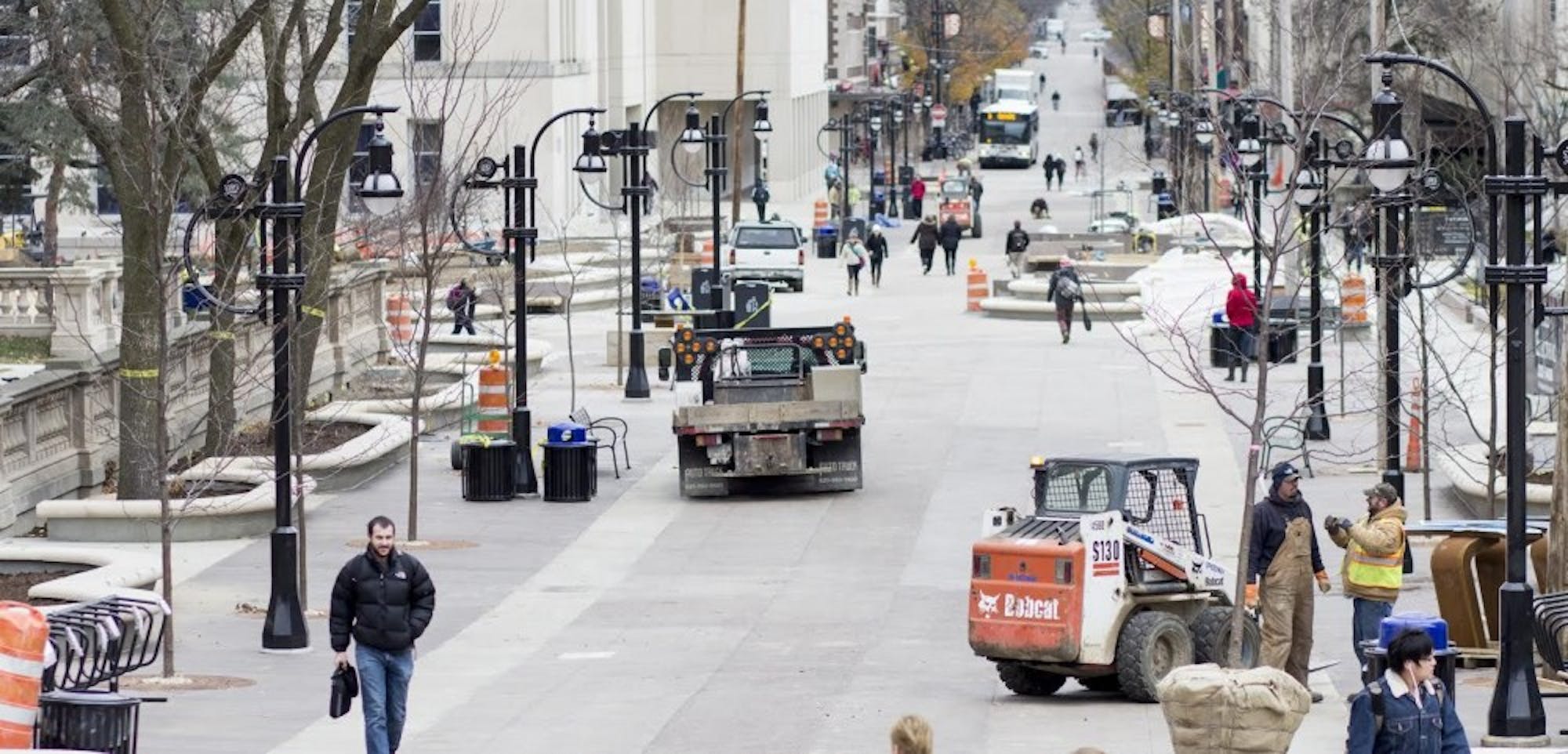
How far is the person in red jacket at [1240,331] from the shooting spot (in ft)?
130

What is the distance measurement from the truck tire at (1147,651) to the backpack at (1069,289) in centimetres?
3066

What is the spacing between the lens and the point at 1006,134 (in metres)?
127

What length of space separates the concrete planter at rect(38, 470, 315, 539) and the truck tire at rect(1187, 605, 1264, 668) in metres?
11.4

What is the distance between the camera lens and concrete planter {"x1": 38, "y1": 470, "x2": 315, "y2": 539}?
27.6 m

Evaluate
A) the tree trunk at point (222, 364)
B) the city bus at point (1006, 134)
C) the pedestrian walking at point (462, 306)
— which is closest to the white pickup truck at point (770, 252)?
the pedestrian walking at point (462, 306)

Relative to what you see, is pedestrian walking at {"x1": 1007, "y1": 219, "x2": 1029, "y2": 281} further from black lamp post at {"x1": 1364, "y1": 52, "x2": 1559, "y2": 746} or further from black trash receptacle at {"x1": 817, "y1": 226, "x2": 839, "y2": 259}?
black lamp post at {"x1": 1364, "y1": 52, "x2": 1559, "y2": 746}

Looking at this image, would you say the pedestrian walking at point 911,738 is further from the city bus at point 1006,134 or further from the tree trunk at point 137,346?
the city bus at point 1006,134

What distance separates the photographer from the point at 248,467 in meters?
30.9

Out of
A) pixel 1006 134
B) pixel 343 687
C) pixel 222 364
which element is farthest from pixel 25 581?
pixel 1006 134

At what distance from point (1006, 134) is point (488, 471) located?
97288mm

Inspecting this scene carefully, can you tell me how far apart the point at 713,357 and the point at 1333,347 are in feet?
64.6

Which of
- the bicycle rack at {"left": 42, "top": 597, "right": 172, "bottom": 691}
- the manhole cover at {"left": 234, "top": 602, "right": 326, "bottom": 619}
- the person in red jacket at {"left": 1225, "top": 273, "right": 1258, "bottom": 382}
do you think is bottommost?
the manhole cover at {"left": 234, "top": 602, "right": 326, "bottom": 619}

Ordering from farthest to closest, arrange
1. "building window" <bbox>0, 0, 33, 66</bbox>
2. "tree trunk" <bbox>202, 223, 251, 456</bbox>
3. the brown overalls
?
1. "building window" <bbox>0, 0, 33, 66</bbox>
2. "tree trunk" <bbox>202, 223, 251, 456</bbox>
3. the brown overalls

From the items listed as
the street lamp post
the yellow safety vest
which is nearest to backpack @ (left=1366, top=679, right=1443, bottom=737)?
the yellow safety vest
